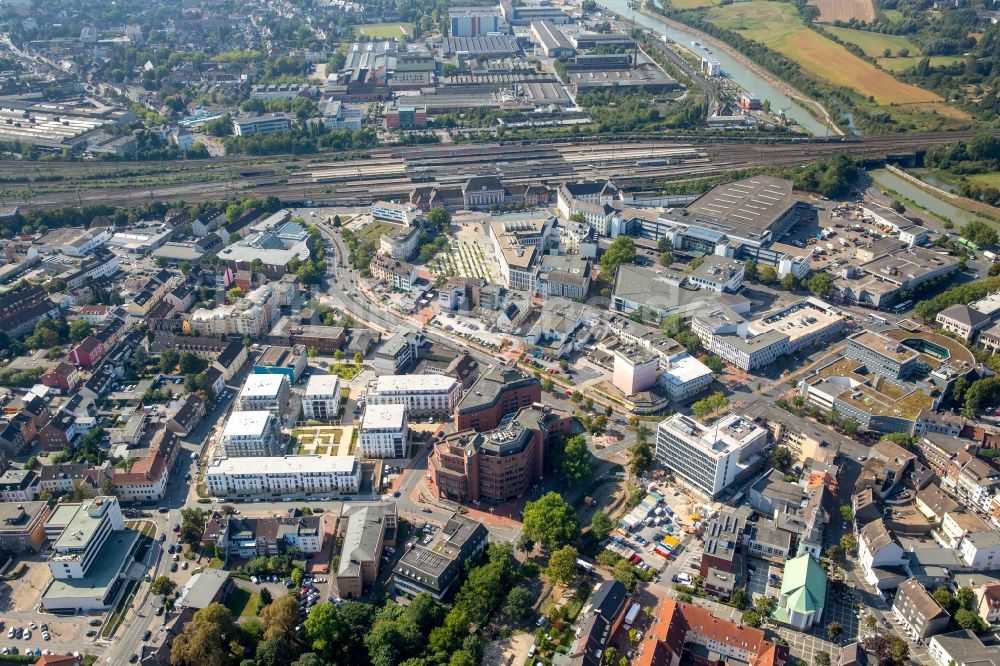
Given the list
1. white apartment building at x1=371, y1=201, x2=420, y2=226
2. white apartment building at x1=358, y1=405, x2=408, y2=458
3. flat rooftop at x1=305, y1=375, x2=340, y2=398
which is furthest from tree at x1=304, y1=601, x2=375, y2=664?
white apartment building at x1=371, y1=201, x2=420, y2=226

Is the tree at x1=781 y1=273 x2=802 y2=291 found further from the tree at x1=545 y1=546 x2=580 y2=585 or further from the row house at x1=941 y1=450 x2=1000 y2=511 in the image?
the tree at x1=545 y1=546 x2=580 y2=585

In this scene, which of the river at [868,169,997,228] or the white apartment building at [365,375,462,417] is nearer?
the white apartment building at [365,375,462,417]

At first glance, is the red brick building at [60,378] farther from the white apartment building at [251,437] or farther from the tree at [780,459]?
the tree at [780,459]

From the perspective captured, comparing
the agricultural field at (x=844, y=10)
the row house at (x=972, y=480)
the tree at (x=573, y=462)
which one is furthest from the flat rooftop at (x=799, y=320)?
the agricultural field at (x=844, y=10)

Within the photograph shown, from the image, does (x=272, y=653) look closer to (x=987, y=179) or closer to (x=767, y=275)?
(x=767, y=275)

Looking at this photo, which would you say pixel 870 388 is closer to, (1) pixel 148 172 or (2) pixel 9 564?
(2) pixel 9 564
